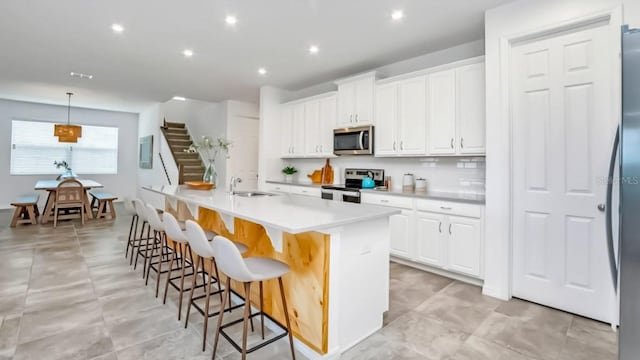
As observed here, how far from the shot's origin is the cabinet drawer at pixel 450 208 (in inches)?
126

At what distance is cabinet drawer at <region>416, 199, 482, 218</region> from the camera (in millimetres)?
3207

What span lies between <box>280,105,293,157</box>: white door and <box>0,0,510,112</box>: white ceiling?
0.49 m

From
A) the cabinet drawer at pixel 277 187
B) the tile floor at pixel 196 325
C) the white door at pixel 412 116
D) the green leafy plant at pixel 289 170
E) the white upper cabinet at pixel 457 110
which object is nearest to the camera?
the tile floor at pixel 196 325

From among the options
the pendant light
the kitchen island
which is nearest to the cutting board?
the kitchen island

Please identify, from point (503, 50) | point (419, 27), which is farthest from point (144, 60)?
point (503, 50)

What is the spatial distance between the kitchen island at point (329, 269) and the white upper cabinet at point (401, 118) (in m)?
1.94

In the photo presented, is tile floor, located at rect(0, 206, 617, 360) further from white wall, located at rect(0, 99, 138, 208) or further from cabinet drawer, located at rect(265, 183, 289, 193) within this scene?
white wall, located at rect(0, 99, 138, 208)

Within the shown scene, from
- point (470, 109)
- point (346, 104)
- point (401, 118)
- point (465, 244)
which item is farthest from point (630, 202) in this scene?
point (346, 104)

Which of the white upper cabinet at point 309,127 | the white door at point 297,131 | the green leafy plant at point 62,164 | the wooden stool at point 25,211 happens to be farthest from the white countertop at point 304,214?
the green leafy plant at point 62,164

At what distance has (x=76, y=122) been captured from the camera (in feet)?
28.6

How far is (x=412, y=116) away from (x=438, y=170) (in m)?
0.77

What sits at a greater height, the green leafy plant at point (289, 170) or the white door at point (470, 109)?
the white door at point (470, 109)

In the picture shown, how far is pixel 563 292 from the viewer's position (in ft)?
8.78

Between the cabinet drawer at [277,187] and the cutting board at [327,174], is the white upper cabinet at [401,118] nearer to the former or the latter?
the cutting board at [327,174]
